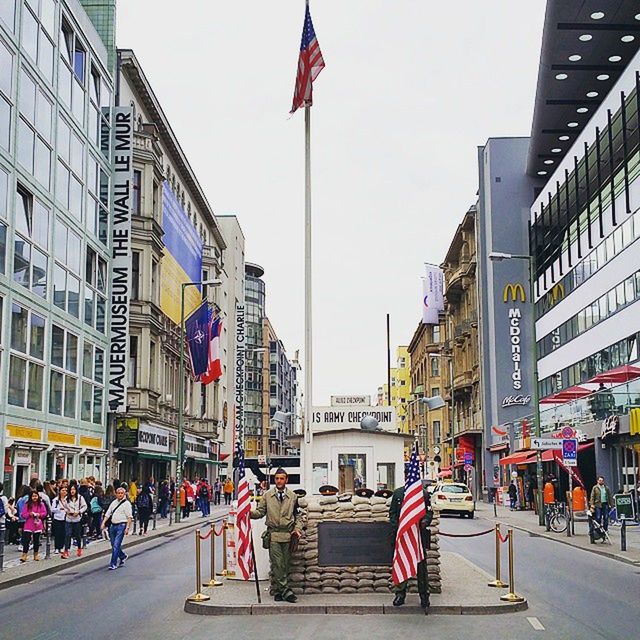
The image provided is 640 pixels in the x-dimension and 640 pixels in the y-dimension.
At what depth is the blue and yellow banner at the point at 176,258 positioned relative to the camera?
5191 centimetres

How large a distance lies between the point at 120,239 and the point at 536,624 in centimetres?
3367

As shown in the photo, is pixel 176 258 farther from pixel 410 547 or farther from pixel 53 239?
pixel 410 547

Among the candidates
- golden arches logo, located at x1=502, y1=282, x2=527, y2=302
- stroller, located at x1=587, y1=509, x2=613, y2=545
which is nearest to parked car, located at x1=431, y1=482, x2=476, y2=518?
stroller, located at x1=587, y1=509, x2=613, y2=545

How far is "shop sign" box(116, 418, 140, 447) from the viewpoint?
42.6 m

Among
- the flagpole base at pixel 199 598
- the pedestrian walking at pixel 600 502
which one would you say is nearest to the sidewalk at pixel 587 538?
the pedestrian walking at pixel 600 502

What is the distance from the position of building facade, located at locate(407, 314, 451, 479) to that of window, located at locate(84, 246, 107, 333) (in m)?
57.9

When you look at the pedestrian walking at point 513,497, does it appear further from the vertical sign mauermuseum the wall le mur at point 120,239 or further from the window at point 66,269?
the window at point 66,269

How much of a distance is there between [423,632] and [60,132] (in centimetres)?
2792

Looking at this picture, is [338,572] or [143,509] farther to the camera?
[143,509]

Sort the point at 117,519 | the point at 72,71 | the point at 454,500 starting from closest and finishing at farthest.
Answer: the point at 117,519
the point at 72,71
the point at 454,500

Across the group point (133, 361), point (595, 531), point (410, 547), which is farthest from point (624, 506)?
point (133, 361)

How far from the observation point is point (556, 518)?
110 ft

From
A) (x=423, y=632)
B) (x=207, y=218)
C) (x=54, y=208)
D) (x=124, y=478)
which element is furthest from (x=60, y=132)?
(x=207, y=218)

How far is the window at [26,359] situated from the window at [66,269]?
2441mm
